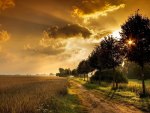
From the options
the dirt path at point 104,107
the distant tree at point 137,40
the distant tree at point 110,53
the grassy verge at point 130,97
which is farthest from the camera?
the distant tree at point 110,53

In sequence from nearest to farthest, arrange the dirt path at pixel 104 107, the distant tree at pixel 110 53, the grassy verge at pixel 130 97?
the dirt path at pixel 104 107 < the grassy verge at pixel 130 97 < the distant tree at pixel 110 53

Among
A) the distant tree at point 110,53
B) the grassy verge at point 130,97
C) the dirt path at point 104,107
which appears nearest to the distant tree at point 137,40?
the grassy verge at point 130,97

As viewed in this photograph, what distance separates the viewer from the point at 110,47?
59.0 meters

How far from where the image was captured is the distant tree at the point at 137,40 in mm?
36312

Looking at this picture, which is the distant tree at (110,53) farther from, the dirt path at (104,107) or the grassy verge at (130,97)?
the dirt path at (104,107)

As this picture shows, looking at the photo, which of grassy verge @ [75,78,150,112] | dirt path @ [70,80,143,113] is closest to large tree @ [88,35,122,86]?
grassy verge @ [75,78,150,112]

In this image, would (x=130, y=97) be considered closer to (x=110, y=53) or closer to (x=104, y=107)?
(x=104, y=107)

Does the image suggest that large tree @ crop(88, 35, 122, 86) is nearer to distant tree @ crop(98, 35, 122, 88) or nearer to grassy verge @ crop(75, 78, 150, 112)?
distant tree @ crop(98, 35, 122, 88)

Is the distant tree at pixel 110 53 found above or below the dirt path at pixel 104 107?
above

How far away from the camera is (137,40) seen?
1454 inches

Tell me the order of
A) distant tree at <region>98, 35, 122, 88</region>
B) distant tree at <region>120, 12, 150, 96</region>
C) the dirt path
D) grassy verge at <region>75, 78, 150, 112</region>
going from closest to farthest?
the dirt path
grassy verge at <region>75, 78, 150, 112</region>
distant tree at <region>120, 12, 150, 96</region>
distant tree at <region>98, 35, 122, 88</region>

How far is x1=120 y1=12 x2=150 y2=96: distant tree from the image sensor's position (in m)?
36.3

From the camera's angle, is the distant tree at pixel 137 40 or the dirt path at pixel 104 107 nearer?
the dirt path at pixel 104 107

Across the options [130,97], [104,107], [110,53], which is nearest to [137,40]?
[130,97]
